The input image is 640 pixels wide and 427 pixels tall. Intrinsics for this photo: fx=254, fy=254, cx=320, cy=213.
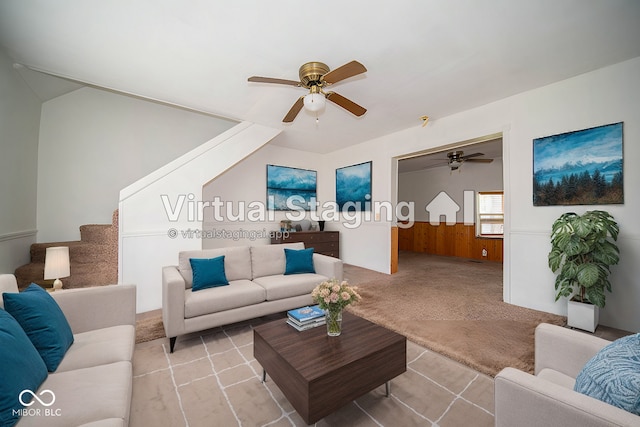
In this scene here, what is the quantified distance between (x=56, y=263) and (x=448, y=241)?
313 inches

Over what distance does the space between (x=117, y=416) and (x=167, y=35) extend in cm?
274

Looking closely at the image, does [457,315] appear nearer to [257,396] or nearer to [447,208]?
[257,396]

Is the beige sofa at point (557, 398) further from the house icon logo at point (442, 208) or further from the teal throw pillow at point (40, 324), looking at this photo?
the house icon logo at point (442, 208)

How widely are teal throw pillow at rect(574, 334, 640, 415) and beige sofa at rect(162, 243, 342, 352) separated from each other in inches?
94.4

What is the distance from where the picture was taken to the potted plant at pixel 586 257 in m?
2.52

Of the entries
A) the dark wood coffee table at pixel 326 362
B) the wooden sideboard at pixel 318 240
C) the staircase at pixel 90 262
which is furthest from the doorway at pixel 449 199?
the staircase at pixel 90 262

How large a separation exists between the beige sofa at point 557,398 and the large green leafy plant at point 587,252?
1.80m

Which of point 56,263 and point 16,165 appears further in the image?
point 16,165

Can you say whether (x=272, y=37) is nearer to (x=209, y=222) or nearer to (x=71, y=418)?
(x=71, y=418)

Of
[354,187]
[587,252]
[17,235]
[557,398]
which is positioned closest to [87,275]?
[17,235]

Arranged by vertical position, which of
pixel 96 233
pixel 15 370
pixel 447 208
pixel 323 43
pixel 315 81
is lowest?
pixel 15 370

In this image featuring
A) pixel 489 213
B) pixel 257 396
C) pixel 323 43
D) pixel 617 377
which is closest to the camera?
pixel 617 377

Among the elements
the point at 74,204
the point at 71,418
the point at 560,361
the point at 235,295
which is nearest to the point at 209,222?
the point at 74,204

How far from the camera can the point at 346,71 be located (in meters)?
2.19
